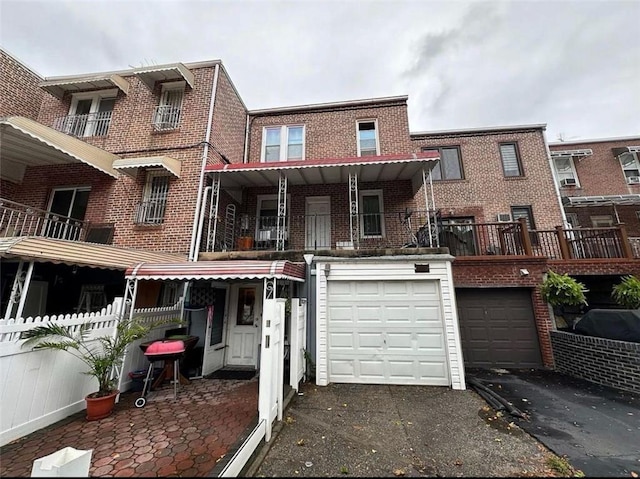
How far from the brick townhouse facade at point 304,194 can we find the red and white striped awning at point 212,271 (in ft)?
6.17

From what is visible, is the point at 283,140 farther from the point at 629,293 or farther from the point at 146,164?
the point at 629,293

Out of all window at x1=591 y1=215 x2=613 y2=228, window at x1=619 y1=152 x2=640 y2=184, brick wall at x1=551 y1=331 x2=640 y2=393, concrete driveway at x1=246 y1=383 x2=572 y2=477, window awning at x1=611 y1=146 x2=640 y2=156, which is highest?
window awning at x1=611 y1=146 x2=640 y2=156

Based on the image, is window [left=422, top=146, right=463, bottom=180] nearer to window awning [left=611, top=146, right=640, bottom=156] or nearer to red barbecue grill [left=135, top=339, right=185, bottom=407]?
window awning [left=611, top=146, right=640, bottom=156]

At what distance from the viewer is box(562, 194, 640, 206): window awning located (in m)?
12.9

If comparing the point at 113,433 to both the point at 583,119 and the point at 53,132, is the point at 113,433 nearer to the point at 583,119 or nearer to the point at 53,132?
the point at 53,132

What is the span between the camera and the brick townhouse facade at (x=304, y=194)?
712cm

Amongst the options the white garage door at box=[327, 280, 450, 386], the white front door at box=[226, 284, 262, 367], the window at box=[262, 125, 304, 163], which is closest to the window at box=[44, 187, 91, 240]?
the white front door at box=[226, 284, 262, 367]

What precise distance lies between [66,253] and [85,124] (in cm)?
754

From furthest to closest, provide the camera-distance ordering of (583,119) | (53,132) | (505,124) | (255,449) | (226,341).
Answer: (583,119) < (505,124) < (226,341) < (53,132) < (255,449)

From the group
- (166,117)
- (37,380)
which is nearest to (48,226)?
(166,117)

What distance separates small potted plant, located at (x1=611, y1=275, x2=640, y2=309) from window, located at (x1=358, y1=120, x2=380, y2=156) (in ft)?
27.9

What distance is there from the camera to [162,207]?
8148 millimetres

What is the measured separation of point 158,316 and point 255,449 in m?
4.38

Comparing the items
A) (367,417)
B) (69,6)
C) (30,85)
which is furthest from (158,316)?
(30,85)
